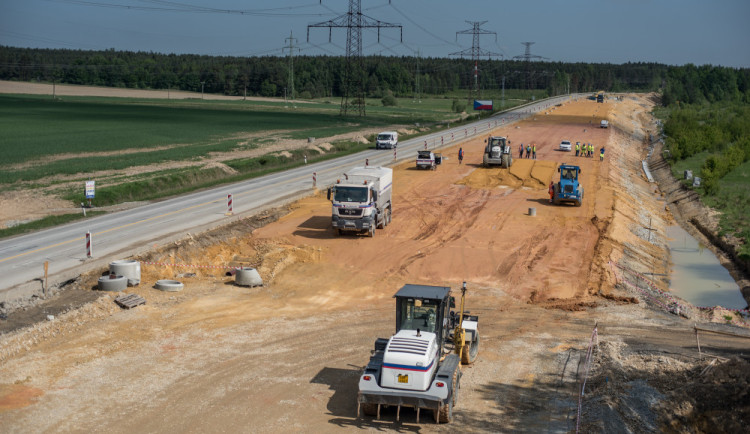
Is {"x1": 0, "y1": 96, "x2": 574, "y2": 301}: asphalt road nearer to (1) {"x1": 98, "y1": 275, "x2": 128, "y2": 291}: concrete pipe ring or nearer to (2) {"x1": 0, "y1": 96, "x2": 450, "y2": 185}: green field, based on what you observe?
(1) {"x1": 98, "y1": 275, "x2": 128, "y2": 291}: concrete pipe ring

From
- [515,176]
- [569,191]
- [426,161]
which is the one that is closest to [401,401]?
[569,191]

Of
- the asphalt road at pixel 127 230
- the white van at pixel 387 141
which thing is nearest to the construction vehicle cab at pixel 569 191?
the asphalt road at pixel 127 230

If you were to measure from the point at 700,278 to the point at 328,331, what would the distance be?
23.8 metres

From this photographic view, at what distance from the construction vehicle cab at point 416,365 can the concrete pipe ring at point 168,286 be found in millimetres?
12368

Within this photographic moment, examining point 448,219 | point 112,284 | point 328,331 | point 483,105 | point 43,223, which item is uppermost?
point 483,105

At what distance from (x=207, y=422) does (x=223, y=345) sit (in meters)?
5.67

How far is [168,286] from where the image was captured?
2788 cm

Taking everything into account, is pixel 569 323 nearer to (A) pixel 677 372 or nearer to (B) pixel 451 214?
(A) pixel 677 372

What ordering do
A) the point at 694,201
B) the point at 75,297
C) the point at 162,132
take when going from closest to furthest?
the point at 75,297 → the point at 694,201 → the point at 162,132

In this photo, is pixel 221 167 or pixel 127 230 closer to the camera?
pixel 127 230

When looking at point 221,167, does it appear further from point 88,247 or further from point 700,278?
point 700,278

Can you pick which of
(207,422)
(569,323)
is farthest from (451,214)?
(207,422)

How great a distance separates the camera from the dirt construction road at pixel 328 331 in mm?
17377

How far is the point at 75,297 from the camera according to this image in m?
25.9
